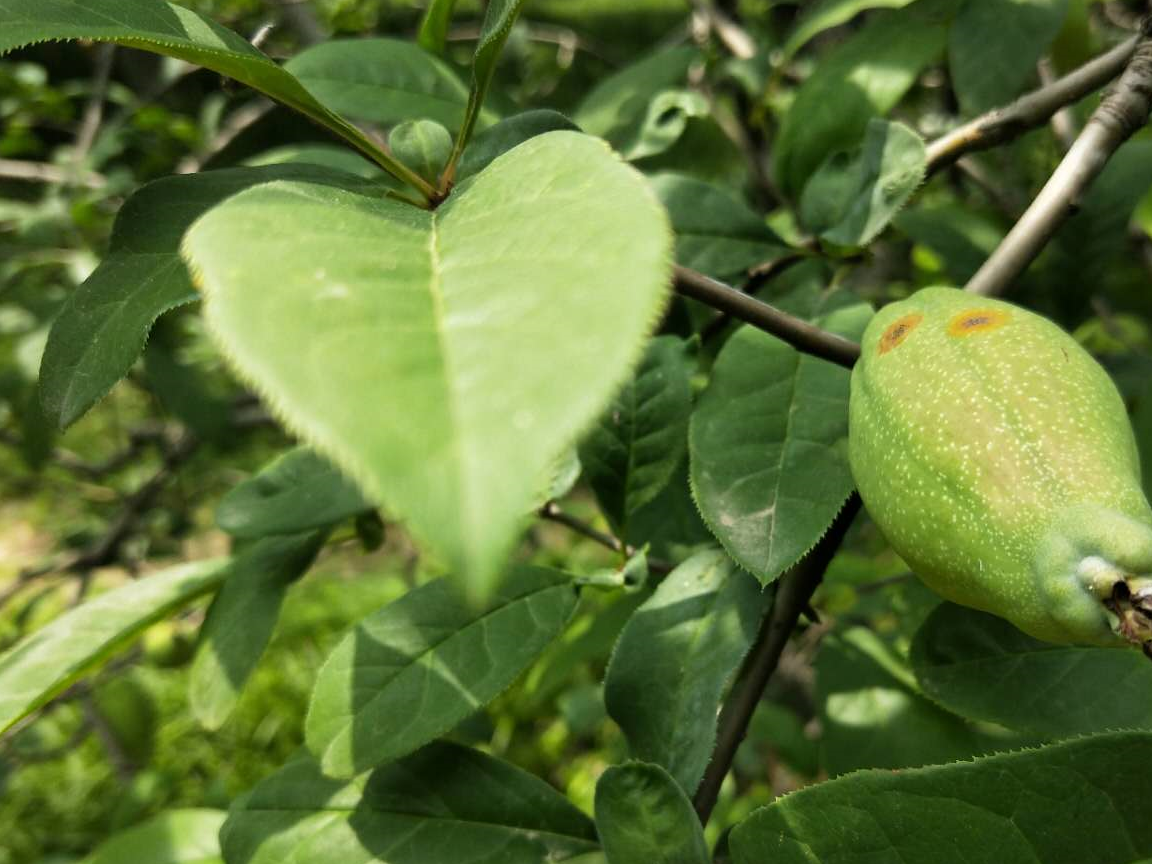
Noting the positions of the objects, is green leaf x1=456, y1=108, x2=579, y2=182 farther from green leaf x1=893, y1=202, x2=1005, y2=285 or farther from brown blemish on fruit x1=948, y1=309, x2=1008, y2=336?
green leaf x1=893, y1=202, x2=1005, y2=285

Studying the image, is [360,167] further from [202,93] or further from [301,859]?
[202,93]

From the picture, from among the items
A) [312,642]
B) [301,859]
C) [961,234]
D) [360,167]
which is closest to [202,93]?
[312,642]

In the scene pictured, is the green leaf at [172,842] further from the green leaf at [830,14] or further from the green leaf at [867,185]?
the green leaf at [830,14]

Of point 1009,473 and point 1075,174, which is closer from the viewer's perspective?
point 1009,473

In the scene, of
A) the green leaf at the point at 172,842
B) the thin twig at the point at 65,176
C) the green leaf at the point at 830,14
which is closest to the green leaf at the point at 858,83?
the green leaf at the point at 830,14

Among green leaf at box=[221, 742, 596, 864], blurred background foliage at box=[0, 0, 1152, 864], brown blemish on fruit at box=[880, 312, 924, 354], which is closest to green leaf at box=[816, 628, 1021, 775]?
blurred background foliage at box=[0, 0, 1152, 864]

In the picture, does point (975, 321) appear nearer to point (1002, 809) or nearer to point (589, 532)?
point (1002, 809)

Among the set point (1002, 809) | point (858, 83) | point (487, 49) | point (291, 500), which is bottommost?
point (291, 500)

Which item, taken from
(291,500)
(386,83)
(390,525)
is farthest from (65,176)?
(291,500)
